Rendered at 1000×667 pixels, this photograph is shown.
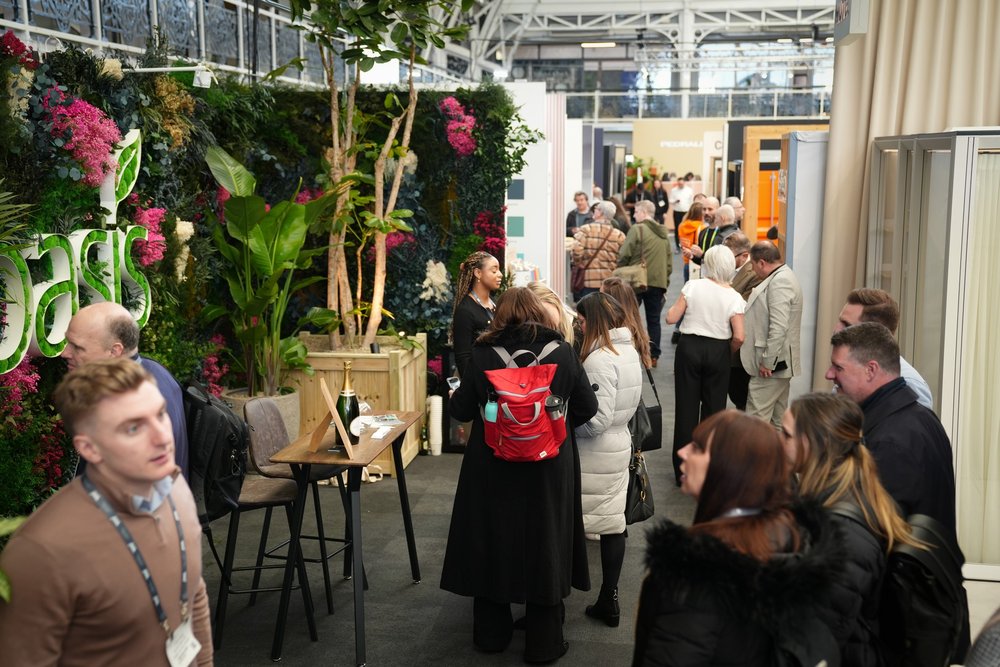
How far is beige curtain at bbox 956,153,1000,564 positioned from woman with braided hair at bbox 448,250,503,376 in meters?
2.34

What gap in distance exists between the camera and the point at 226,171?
19.4ft

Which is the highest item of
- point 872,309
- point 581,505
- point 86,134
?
point 86,134

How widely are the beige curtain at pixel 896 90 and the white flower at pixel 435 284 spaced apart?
2639 mm

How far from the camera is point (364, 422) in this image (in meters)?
4.54

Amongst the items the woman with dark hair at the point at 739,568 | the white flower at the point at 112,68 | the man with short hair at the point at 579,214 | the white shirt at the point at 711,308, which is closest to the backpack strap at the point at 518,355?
the woman with dark hair at the point at 739,568

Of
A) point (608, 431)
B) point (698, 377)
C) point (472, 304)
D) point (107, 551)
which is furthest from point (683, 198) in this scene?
point (107, 551)

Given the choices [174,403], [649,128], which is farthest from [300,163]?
[649,128]

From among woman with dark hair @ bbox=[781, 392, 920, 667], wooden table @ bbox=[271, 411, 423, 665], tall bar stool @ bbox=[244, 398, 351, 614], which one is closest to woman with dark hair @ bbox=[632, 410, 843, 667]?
woman with dark hair @ bbox=[781, 392, 920, 667]

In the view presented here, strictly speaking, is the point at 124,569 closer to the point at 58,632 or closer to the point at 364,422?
the point at 58,632

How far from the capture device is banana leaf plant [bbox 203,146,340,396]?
591cm

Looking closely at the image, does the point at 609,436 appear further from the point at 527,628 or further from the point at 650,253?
the point at 650,253

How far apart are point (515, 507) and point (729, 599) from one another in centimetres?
194

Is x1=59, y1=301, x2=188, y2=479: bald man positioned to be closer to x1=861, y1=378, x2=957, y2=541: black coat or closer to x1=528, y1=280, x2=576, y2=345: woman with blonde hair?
x1=528, y1=280, x2=576, y2=345: woman with blonde hair

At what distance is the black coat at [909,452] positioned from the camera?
9.43 feet
